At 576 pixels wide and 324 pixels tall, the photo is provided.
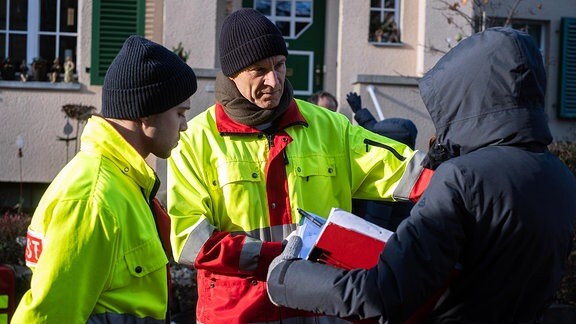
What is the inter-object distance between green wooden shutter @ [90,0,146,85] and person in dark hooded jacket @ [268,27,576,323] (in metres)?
7.60

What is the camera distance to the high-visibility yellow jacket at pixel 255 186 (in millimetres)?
3119

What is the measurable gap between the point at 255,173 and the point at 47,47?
7.53 metres

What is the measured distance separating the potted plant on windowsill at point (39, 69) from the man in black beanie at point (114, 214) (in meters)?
7.30

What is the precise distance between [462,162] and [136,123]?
1.06 m

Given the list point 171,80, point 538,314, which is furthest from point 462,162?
point 171,80

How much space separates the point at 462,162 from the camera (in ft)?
7.38

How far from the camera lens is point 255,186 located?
3.23 metres

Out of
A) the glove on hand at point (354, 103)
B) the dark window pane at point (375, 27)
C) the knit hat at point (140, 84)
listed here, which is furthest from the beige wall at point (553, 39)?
the knit hat at point (140, 84)

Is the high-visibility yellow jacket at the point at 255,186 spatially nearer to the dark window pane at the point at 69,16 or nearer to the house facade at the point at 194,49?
the house facade at the point at 194,49

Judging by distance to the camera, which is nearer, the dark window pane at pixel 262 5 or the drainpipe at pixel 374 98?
the drainpipe at pixel 374 98

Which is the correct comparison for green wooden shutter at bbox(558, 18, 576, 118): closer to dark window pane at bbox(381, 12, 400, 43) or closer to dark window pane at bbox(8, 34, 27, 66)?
dark window pane at bbox(381, 12, 400, 43)

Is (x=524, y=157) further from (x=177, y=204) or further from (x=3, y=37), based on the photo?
(x=3, y=37)

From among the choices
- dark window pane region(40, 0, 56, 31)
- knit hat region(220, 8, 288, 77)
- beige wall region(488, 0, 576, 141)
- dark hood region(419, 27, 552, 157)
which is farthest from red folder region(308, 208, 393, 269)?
beige wall region(488, 0, 576, 141)

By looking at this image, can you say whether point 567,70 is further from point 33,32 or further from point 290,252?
point 290,252
